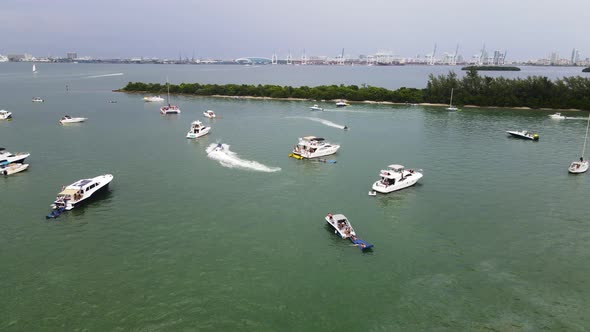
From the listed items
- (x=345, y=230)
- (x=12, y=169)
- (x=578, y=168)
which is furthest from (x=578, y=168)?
(x=12, y=169)

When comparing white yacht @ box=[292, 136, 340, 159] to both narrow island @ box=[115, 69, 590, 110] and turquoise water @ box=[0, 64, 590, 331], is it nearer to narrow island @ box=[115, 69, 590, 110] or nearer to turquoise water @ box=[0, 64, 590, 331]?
turquoise water @ box=[0, 64, 590, 331]

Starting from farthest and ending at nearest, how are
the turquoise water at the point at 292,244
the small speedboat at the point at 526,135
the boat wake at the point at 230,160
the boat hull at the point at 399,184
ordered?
the small speedboat at the point at 526,135 < the boat wake at the point at 230,160 < the boat hull at the point at 399,184 < the turquoise water at the point at 292,244

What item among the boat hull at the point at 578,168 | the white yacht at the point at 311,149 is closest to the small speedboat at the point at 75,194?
the white yacht at the point at 311,149

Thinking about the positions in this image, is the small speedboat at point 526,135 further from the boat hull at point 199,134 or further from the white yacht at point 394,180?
the boat hull at point 199,134

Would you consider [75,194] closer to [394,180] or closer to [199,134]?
[394,180]

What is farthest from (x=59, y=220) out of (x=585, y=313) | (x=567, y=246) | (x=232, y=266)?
(x=567, y=246)

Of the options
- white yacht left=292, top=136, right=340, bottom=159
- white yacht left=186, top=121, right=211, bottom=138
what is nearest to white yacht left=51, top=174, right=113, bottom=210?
white yacht left=292, top=136, right=340, bottom=159
